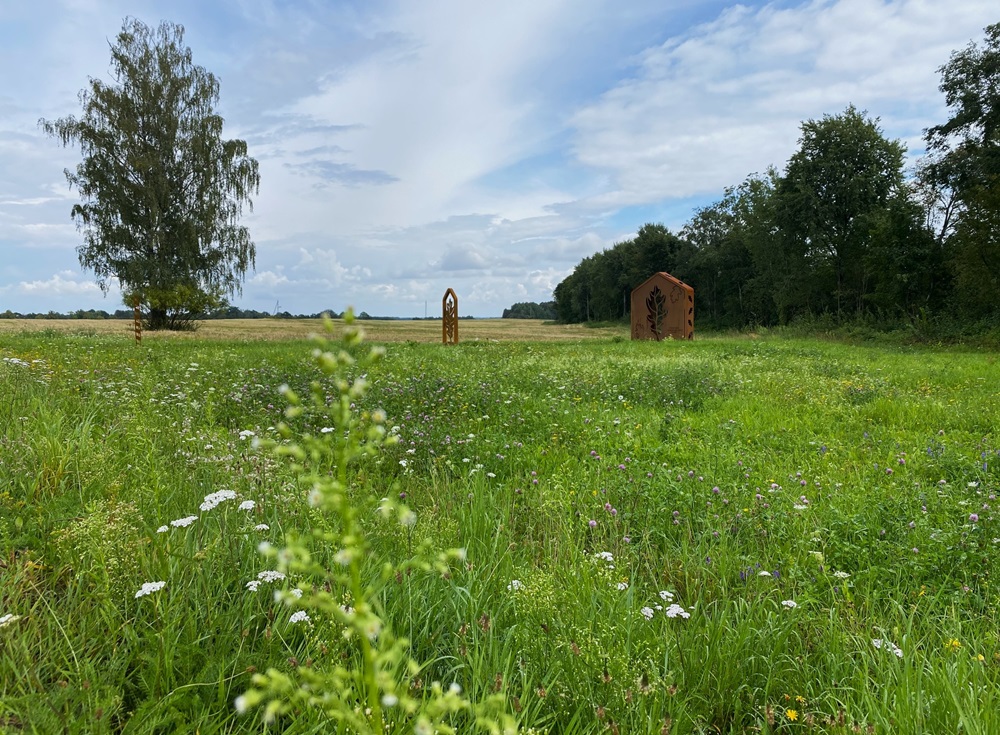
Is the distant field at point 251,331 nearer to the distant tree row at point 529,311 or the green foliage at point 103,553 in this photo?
the green foliage at point 103,553

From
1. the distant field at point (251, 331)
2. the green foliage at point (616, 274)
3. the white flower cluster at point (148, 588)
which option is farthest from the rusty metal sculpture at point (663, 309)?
the white flower cluster at point (148, 588)

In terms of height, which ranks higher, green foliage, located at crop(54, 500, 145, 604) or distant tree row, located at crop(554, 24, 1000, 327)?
distant tree row, located at crop(554, 24, 1000, 327)

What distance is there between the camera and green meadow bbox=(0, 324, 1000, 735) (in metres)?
1.88

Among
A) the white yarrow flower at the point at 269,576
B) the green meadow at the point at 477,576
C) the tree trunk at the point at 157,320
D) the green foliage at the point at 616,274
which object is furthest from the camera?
the green foliage at the point at 616,274

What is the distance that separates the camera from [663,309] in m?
31.2

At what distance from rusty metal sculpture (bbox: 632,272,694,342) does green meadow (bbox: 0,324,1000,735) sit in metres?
24.0

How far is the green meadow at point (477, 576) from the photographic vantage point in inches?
73.9

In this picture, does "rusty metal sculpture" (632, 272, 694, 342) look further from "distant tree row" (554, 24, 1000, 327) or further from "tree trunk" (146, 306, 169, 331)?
"tree trunk" (146, 306, 169, 331)

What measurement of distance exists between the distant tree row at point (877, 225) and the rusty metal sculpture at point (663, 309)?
10.5m

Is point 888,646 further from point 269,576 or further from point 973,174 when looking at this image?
point 973,174

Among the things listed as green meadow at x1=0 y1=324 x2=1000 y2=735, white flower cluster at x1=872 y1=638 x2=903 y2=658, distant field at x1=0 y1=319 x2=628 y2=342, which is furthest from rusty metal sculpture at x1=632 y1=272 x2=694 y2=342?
white flower cluster at x1=872 y1=638 x2=903 y2=658

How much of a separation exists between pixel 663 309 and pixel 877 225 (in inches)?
505

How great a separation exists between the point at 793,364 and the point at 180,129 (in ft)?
119

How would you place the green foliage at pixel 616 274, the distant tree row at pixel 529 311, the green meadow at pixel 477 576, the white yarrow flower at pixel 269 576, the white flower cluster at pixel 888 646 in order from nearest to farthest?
the green meadow at pixel 477 576 → the white yarrow flower at pixel 269 576 → the white flower cluster at pixel 888 646 → the green foliage at pixel 616 274 → the distant tree row at pixel 529 311
